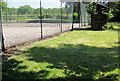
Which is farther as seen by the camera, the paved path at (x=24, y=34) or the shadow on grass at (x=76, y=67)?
the paved path at (x=24, y=34)

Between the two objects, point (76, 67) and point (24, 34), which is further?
point (24, 34)

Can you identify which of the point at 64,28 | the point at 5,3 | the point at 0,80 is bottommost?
the point at 0,80

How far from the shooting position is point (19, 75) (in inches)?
158

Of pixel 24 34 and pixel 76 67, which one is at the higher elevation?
pixel 24 34

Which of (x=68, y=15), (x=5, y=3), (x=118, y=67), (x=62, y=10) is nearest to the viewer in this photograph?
(x=118, y=67)

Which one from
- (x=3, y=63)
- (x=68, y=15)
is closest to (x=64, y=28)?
(x=68, y=15)

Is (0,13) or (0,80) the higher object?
(0,13)

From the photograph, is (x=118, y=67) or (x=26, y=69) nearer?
(x=26, y=69)

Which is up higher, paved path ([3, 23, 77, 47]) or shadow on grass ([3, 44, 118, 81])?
paved path ([3, 23, 77, 47])

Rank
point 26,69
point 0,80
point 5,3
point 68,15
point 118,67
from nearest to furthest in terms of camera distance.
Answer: point 0,80 → point 26,69 → point 118,67 → point 5,3 → point 68,15

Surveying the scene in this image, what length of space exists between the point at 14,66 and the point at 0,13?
2256mm

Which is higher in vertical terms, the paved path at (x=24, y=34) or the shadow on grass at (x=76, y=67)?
the paved path at (x=24, y=34)

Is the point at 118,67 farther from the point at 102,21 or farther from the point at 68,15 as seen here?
the point at 102,21

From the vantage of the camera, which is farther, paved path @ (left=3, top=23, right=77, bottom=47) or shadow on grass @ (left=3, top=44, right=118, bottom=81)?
paved path @ (left=3, top=23, right=77, bottom=47)
